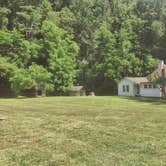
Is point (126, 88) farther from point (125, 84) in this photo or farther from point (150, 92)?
point (150, 92)

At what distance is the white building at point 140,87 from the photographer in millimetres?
45125

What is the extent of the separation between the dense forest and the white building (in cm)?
246

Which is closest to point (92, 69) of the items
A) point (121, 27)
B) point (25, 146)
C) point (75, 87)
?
point (75, 87)

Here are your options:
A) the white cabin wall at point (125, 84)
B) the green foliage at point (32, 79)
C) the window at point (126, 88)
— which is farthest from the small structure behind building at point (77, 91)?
the window at point (126, 88)

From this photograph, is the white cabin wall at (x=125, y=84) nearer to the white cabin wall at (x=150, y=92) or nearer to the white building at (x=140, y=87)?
the white building at (x=140, y=87)

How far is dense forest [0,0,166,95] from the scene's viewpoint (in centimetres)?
4744

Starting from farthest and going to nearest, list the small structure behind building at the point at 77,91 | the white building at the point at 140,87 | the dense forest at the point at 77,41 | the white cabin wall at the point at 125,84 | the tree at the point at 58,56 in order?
the small structure behind building at the point at 77,91 → the white cabin wall at the point at 125,84 → the tree at the point at 58,56 → the dense forest at the point at 77,41 → the white building at the point at 140,87

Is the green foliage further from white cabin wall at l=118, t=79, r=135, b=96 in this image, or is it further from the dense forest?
white cabin wall at l=118, t=79, r=135, b=96

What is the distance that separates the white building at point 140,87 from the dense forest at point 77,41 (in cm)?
246

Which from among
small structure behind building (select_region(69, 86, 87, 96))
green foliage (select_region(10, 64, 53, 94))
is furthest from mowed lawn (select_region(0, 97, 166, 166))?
small structure behind building (select_region(69, 86, 87, 96))

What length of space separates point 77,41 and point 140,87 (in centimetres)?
1409

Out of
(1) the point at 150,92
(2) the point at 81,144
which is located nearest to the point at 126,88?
(1) the point at 150,92

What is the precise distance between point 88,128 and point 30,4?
4250 cm

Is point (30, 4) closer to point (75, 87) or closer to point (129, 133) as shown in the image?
point (75, 87)
